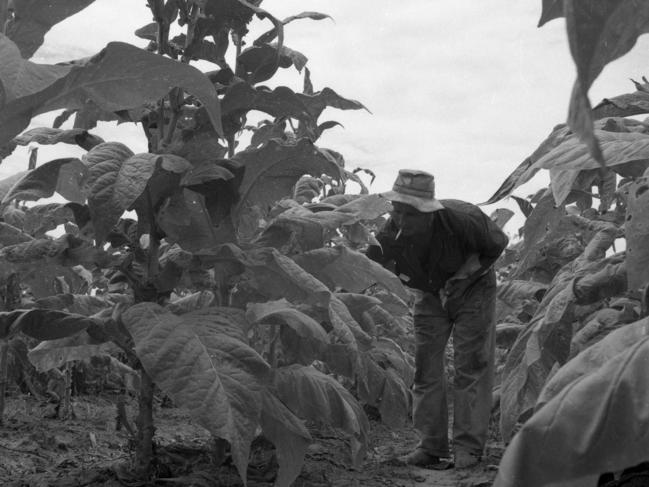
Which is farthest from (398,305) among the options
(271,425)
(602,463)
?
(602,463)

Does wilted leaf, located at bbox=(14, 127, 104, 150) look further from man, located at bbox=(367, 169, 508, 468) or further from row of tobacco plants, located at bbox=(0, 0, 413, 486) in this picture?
man, located at bbox=(367, 169, 508, 468)

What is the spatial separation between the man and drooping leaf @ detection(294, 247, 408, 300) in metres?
1.36

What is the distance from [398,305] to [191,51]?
→ 1.70 metres

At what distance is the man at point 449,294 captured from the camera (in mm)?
4281

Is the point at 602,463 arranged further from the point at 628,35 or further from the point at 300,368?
the point at 300,368

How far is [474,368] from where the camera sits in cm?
443

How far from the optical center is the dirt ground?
2.72m

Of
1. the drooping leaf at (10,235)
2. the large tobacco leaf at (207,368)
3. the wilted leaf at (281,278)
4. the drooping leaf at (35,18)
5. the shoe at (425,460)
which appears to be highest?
the drooping leaf at (35,18)

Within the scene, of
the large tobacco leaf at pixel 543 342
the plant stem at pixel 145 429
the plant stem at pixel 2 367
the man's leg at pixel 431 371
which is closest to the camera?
the large tobacco leaf at pixel 543 342

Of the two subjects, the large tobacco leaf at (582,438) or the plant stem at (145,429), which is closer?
the large tobacco leaf at (582,438)

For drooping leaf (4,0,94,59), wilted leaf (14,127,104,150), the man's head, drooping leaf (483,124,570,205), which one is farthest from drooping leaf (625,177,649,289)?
the man's head

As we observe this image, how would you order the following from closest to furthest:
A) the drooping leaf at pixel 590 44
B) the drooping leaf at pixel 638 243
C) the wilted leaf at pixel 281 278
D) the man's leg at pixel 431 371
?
the drooping leaf at pixel 590 44
the drooping leaf at pixel 638 243
the wilted leaf at pixel 281 278
the man's leg at pixel 431 371

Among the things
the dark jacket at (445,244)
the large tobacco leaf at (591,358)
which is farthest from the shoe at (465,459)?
the large tobacco leaf at (591,358)

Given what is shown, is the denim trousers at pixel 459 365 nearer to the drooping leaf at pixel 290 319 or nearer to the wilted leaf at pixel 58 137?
the drooping leaf at pixel 290 319
